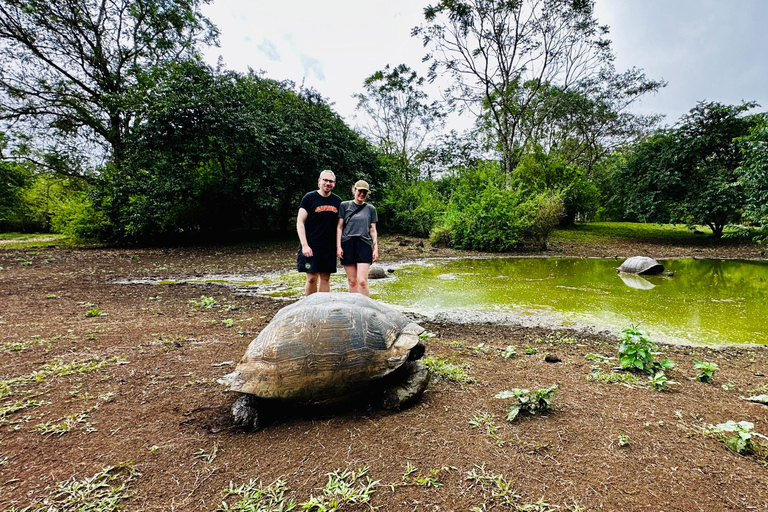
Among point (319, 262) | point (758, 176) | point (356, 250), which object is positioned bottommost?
point (319, 262)

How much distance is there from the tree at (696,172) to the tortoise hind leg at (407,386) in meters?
19.3

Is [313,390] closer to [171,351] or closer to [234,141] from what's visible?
[171,351]

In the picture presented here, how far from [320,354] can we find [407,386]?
674 mm

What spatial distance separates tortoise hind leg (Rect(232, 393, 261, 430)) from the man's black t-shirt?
2.28m

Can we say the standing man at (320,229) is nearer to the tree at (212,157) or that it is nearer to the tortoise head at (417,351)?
the tortoise head at (417,351)

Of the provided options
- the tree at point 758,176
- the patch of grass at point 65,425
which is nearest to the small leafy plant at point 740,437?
the patch of grass at point 65,425

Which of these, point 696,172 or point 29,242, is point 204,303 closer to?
point 29,242

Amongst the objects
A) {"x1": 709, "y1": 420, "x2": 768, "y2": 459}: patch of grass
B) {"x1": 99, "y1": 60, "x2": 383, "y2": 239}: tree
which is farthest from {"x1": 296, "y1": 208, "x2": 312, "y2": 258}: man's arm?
{"x1": 99, "y1": 60, "x2": 383, "y2": 239}: tree

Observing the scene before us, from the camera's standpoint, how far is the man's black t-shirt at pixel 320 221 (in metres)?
4.18

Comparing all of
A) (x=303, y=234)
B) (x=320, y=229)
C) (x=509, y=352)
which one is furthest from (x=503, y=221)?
(x=303, y=234)

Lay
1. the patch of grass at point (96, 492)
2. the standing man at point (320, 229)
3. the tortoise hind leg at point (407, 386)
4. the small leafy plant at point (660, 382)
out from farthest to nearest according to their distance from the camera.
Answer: the standing man at point (320, 229) < the small leafy plant at point (660, 382) < the tortoise hind leg at point (407, 386) < the patch of grass at point (96, 492)

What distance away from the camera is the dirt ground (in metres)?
1.58

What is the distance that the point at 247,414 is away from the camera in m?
2.13

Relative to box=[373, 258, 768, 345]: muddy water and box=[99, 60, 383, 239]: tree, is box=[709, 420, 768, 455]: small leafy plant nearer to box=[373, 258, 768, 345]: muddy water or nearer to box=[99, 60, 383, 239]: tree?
box=[373, 258, 768, 345]: muddy water
